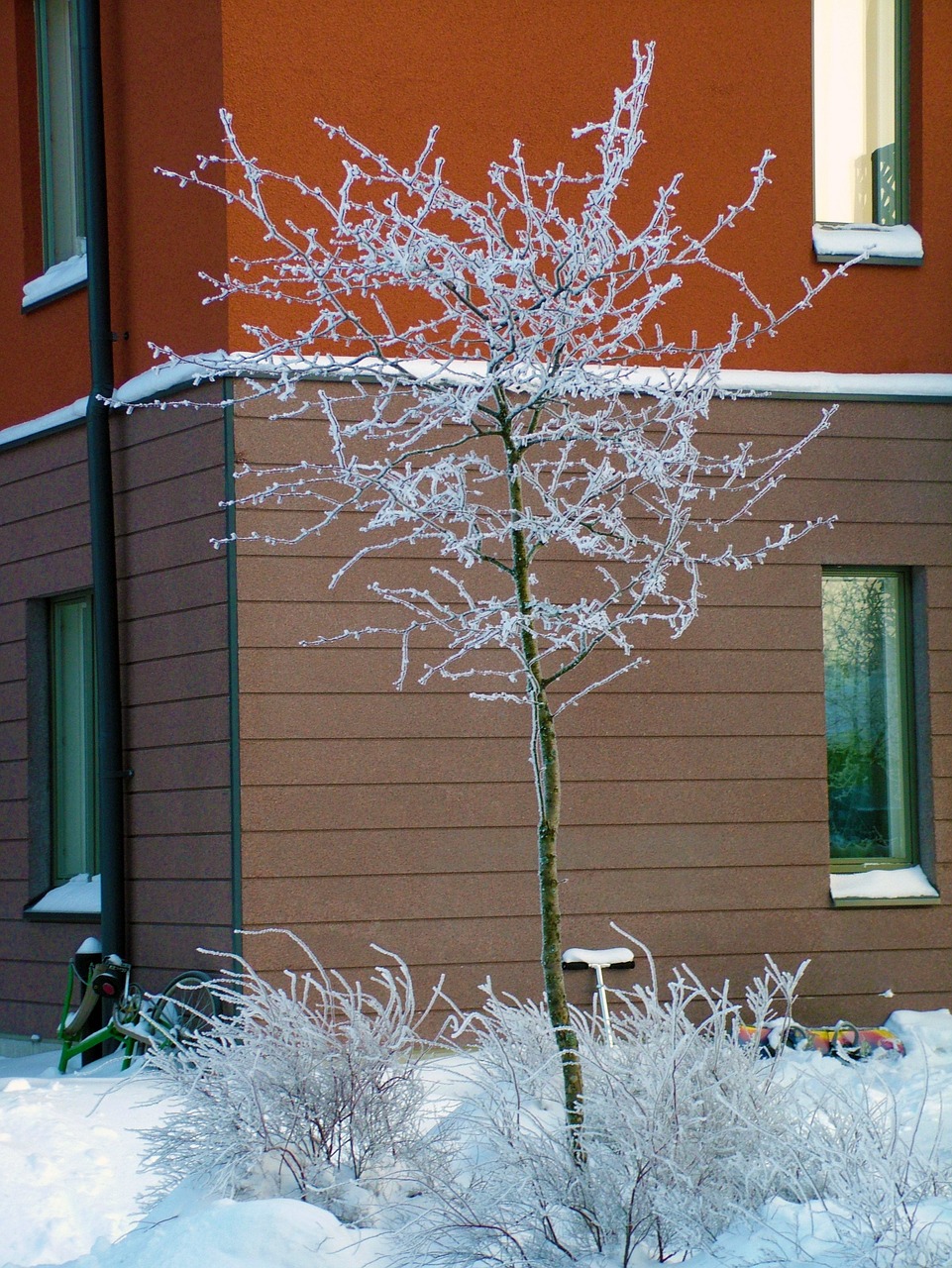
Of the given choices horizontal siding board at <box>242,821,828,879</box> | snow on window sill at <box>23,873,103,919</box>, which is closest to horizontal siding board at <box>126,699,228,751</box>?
horizontal siding board at <box>242,821,828,879</box>

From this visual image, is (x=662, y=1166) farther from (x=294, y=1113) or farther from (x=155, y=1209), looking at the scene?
(x=155, y=1209)

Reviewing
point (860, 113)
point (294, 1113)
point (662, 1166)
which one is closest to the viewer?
point (662, 1166)

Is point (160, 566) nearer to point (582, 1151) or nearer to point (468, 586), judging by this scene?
point (468, 586)

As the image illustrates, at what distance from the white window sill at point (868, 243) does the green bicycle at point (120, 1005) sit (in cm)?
484

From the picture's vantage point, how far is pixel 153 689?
27.8 ft

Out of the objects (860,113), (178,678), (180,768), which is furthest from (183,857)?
(860,113)

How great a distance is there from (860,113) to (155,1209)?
6.84 metres

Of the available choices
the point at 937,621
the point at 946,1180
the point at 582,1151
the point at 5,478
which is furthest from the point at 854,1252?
the point at 5,478

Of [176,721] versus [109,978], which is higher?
[176,721]

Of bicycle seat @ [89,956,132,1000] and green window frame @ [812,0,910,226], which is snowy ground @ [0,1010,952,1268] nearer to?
bicycle seat @ [89,956,132,1000]

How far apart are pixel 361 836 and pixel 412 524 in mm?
1514

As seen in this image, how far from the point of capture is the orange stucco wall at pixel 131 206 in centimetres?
820

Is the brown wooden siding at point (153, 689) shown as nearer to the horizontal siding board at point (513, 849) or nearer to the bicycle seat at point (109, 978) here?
the bicycle seat at point (109, 978)

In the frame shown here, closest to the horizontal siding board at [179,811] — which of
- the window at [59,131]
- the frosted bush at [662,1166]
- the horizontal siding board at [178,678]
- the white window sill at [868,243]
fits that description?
the horizontal siding board at [178,678]
